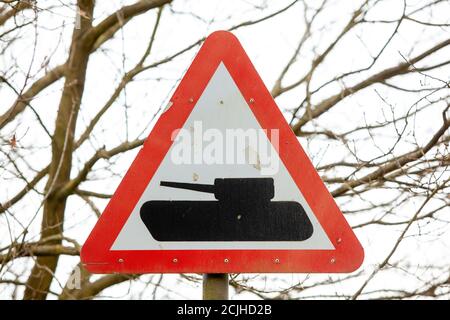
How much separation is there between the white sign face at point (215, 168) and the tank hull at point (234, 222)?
0.06 ft

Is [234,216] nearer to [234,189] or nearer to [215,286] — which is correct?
[234,189]

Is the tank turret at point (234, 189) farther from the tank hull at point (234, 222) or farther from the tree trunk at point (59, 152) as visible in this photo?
the tree trunk at point (59, 152)

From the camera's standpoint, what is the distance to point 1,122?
174 inches

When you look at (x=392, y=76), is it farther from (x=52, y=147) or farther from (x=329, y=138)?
(x=52, y=147)

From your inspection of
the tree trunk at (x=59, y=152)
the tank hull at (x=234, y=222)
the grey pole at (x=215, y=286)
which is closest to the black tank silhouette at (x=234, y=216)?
the tank hull at (x=234, y=222)

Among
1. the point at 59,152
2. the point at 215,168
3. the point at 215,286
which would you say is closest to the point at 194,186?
the point at 215,168

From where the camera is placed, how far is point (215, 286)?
2.91m

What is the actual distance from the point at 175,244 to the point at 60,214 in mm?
4307

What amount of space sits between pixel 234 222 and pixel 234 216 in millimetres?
20

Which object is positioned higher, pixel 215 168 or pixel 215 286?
pixel 215 168

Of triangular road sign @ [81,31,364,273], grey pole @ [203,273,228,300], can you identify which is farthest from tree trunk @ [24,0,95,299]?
grey pole @ [203,273,228,300]

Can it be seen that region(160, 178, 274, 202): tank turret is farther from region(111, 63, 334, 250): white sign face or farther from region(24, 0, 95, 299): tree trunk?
region(24, 0, 95, 299): tree trunk

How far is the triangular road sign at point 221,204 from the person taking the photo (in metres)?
2.93

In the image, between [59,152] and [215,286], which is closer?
[215,286]
